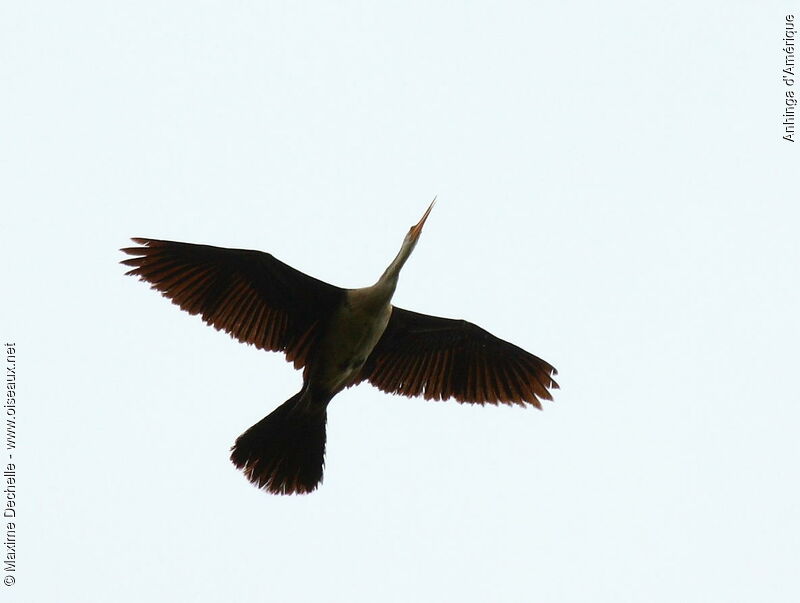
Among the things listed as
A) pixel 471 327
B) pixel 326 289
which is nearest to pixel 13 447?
pixel 326 289

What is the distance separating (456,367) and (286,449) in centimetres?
173

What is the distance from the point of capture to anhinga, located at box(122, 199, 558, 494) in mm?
9734

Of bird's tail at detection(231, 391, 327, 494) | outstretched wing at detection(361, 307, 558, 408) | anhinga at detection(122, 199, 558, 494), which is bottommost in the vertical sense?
bird's tail at detection(231, 391, 327, 494)

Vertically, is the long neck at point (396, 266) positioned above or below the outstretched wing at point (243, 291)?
above

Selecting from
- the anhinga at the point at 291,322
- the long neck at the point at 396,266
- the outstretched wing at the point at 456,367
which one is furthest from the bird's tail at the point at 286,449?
the long neck at the point at 396,266

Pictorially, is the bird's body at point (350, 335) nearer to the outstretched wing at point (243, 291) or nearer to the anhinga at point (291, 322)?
the anhinga at point (291, 322)

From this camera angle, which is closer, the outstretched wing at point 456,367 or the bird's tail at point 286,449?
the bird's tail at point 286,449

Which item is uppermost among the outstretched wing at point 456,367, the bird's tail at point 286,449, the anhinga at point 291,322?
the outstretched wing at point 456,367

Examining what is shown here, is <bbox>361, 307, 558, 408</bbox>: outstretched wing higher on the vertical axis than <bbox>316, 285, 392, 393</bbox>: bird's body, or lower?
higher

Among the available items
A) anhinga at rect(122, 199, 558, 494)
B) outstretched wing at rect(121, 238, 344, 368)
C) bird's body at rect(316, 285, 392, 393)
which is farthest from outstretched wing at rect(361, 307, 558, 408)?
outstretched wing at rect(121, 238, 344, 368)

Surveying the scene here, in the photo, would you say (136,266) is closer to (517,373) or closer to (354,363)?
(354,363)

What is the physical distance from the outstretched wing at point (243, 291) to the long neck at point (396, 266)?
0.45 metres

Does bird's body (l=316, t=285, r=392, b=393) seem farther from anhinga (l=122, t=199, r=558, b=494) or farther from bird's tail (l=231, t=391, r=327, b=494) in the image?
bird's tail (l=231, t=391, r=327, b=494)

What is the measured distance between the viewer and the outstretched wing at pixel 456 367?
1067 cm
